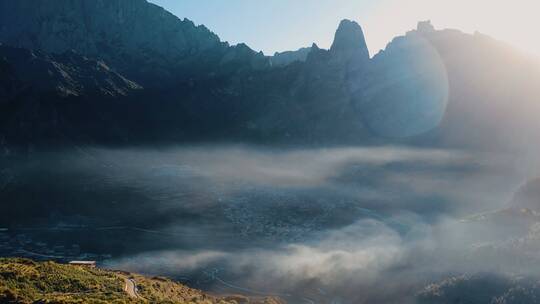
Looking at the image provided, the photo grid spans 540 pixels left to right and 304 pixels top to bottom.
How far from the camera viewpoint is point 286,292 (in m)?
114

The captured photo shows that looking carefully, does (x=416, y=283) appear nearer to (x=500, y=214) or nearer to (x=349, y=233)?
(x=500, y=214)

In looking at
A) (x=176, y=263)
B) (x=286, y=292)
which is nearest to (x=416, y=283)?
(x=286, y=292)

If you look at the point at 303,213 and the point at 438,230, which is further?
the point at 303,213

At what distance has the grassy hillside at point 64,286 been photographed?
1943 inches

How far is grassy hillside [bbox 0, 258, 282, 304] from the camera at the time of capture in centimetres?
4934

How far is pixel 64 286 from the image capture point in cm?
5828


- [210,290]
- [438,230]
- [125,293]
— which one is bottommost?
[210,290]

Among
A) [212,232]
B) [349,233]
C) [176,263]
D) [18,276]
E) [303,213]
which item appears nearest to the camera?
[18,276]

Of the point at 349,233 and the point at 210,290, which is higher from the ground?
the point at 349,233

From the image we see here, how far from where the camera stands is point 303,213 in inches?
7525

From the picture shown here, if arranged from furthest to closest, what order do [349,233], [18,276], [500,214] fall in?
[349,233]
[500,214]
[18,276]

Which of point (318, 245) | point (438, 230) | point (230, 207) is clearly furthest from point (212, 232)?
point (438, 230)

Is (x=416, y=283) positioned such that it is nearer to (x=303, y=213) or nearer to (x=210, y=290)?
(x=210, y=290)

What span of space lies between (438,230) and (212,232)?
75.0 m
